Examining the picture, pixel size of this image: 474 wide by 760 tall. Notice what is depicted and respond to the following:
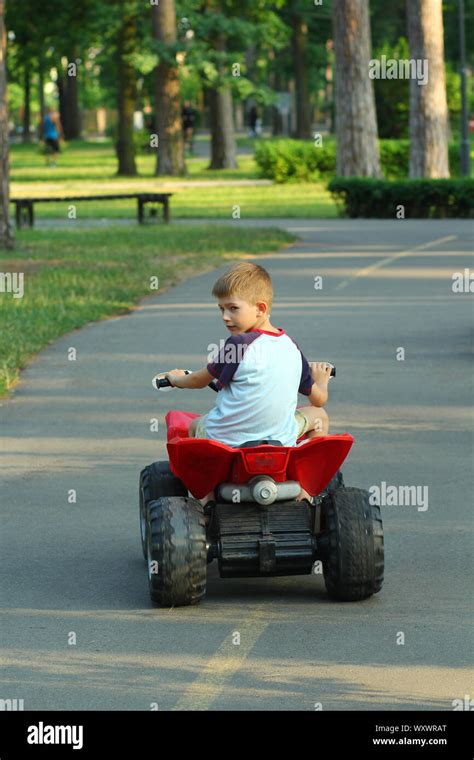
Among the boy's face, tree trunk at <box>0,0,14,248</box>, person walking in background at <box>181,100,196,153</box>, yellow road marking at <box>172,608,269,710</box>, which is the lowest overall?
yellow road marking at <box>172,608,269,710</box>

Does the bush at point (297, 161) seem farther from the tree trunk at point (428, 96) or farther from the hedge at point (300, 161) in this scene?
the tree trunk at point (428, 96)

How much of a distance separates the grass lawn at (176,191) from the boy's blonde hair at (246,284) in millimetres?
26402

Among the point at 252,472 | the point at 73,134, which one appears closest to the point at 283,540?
the point at 252,472

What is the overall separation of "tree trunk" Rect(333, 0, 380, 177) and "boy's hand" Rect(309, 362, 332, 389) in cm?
2992

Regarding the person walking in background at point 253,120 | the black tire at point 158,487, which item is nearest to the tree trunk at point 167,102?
the person walking in background at point 253,120

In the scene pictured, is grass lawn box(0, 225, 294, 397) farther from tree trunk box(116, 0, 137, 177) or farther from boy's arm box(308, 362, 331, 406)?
tree trunk box(116, 0, 137, 177)

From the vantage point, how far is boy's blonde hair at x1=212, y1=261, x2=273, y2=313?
6.94 m

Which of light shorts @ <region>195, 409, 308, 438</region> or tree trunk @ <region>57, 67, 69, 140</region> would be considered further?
tree trunk @ <region>57, 67, 69, 140</region>

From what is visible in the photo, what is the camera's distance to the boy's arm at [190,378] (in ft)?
23.7

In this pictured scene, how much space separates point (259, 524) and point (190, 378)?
2.43 feet

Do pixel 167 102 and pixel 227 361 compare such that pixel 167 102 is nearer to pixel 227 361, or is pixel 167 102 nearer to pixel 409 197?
pixel 409 197

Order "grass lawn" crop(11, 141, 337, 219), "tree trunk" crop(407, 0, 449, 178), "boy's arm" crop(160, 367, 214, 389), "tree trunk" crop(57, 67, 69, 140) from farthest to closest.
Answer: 1. "tree trunk" crop(57, 67, 69, 140)
2. "tree trunk" crop(407, 0, 449, 178)
3. "grass lawn" crop(11, 141, 337, 219)
4. "boy's arm" crop(160, 367, 214, 389)

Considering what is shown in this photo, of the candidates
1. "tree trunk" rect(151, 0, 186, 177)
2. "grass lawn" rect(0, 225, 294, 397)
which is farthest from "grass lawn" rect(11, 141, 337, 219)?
"grass lawn" rect(0, 225, 294, 397)

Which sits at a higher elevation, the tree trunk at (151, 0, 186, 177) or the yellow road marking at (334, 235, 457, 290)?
the tree trunk at (151, 0, 186, 177)
